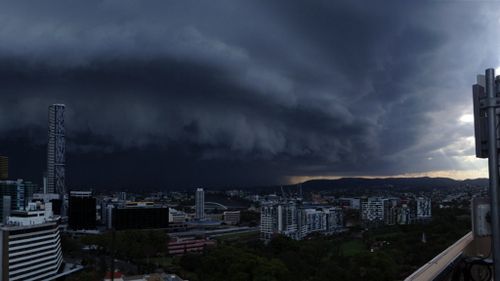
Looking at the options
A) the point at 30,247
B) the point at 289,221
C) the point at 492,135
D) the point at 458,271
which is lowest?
the point at 289,221

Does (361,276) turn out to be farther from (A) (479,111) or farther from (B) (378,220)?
(B) (378,220)

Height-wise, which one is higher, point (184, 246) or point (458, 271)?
point (458, 271)

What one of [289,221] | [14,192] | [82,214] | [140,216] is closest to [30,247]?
[82,214]

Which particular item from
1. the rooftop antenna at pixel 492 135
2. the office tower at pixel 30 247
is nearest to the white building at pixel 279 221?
the office tower at pixel 30 247

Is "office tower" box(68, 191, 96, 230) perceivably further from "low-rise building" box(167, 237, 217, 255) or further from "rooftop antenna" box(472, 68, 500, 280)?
"rooftop antenna" box(472, 68, 500, 280)

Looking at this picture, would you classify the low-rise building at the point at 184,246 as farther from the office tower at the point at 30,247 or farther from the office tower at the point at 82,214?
Answer: the office tower at the point at 82,214

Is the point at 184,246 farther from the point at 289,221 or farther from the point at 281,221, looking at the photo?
the point at 289,221

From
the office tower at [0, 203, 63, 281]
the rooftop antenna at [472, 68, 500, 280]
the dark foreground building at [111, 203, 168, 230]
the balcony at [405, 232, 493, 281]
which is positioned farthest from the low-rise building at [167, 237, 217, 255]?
the rooftop antenna at [472, 68, 500, 280]
